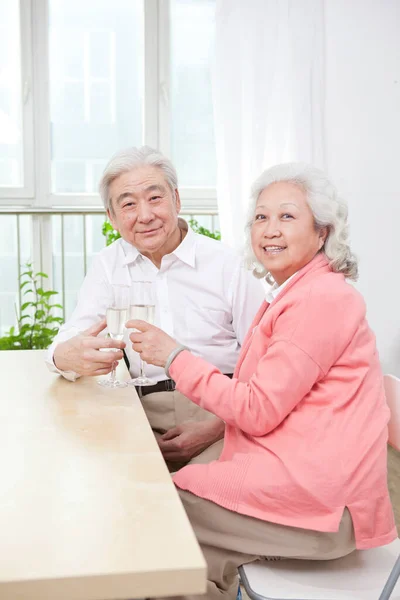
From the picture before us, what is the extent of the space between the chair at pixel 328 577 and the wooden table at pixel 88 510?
320 mm

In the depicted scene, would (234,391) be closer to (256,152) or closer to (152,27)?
(256,152)

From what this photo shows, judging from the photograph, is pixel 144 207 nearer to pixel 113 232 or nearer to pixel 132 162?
pixel 132 162

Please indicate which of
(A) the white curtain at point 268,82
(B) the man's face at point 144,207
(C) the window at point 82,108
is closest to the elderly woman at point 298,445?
(B) the man's face at point 144,207

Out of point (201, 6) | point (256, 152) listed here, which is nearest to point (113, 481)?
point (256, 152)

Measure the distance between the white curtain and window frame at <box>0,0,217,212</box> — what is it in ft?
2.01

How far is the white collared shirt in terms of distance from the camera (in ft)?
6.30

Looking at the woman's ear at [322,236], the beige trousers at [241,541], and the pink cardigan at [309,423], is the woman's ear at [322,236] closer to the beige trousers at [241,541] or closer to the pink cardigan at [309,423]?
the pink cardigan at [309,423]

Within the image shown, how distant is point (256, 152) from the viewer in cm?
349

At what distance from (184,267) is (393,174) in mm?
2136

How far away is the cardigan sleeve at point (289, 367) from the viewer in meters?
1.21

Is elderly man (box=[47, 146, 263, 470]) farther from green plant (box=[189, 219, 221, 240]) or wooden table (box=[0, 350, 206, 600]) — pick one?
green plant (box=[189, 219, 221, 240])

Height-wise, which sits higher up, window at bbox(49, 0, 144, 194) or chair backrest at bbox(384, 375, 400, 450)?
window at bbox(49, 0, 144, 194)

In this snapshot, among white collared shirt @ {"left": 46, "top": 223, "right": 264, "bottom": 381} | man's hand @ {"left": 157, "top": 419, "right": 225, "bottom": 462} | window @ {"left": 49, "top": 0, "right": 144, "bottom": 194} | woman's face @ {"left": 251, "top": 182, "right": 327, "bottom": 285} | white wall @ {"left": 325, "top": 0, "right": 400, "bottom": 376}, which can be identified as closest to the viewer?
woman's face @ {"left": 251, "top": 182, "right": 327, "bottom": 285}

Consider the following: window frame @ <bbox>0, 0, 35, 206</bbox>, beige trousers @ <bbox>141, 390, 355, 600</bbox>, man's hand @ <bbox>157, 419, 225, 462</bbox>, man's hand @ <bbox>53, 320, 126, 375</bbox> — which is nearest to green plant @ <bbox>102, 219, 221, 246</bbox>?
window frame @ <bbox>0, 0, 35, 206</bbox>
